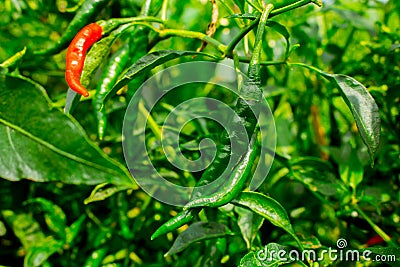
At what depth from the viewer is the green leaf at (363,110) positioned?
0.58 meters

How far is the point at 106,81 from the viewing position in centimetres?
69

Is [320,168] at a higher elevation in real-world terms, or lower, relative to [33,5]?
lower

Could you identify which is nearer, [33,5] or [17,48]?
[17,48]

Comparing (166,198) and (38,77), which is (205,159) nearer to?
(166,198)

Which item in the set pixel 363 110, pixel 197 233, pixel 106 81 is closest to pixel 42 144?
pixel 106 81

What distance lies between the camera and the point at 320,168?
0.86 metres

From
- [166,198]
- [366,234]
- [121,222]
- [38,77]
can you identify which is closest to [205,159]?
[166,198]

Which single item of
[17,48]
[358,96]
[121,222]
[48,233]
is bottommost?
[48,233]

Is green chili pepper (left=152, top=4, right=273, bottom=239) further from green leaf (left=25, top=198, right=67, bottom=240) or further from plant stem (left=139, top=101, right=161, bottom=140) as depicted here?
green leaf (left=25, top=198, right=67, bottom=240)

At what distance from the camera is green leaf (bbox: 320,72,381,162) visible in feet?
1.89

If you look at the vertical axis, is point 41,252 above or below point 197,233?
below

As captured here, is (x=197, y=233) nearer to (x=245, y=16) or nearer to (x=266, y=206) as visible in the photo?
(x=266, y=206)

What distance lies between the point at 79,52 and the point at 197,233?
0.27 metres

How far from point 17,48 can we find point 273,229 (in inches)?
20.7
